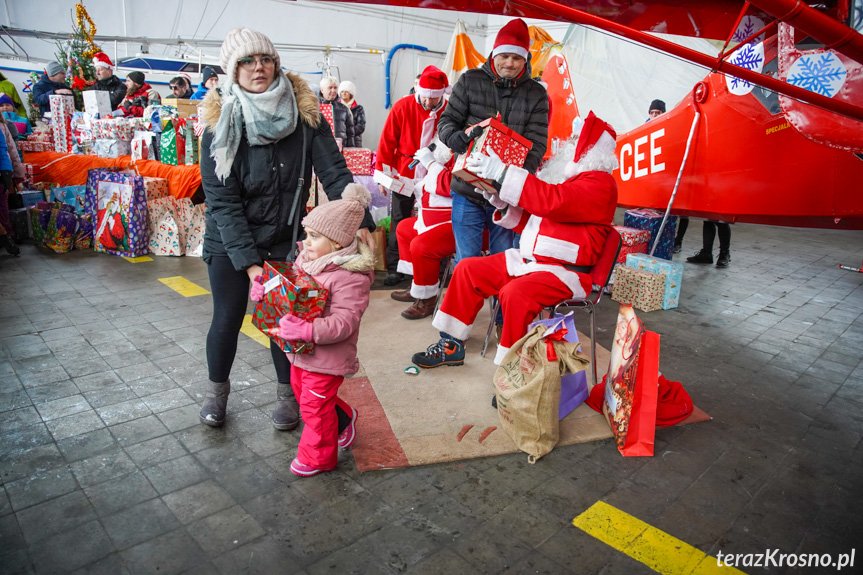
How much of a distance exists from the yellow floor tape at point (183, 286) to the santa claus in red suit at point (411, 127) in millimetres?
1817

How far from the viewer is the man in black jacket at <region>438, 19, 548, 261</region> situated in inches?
130

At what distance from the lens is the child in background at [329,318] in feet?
6.38

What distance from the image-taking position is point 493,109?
3379 mm

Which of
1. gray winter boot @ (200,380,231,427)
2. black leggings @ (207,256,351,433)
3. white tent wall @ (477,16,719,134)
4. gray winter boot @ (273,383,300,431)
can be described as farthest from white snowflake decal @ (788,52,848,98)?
white tent wall @ (477,16,719,134)

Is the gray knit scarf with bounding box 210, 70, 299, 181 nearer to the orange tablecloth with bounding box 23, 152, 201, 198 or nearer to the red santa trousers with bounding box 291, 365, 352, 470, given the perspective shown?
the red santa trousers with bounding box 291, 365, 352, 470

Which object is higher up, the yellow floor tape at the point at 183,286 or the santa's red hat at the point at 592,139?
the santa's red hat at the point at 592,139

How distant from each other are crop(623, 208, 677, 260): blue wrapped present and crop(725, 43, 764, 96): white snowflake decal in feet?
5.32

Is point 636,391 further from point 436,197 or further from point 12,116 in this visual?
point 12,116

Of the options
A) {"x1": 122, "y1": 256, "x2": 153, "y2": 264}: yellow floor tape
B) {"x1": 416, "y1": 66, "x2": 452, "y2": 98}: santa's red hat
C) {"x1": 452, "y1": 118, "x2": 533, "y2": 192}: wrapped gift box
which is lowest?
{"x1": 122, "y1": 256, "x2": 153, "y2": 264}: yellow floor tape

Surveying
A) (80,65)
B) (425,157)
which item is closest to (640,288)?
(425,157)

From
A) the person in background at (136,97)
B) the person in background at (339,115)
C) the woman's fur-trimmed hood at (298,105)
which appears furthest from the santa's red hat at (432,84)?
the person in background at (136,97)

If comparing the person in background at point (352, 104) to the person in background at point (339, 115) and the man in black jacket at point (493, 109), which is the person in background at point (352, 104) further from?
the man in black jacket at point (493, 109)

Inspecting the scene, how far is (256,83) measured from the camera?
7.09ft

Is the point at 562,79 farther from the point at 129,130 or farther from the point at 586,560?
the point at 586,560
